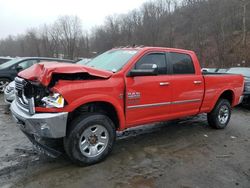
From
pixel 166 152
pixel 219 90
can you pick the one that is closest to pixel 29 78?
pixel 166 152

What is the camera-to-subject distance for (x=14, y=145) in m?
4.95

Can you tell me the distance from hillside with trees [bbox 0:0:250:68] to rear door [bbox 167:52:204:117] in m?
21.8

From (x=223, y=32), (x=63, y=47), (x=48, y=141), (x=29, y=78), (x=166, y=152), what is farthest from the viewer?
(x=63, y=47)

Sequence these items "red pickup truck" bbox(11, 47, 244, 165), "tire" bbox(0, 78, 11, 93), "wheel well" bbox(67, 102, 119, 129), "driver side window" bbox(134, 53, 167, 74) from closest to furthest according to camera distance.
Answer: "red pickup truck" bbox(11, 47, 244, 165), "wheel well" bbox(67, 102, 119, 129), "driver side window" bbox(134, 53, 167, 74), "tire" bbox(0, 78, 11, 93)

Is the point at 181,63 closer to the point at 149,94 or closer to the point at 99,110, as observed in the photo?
the point at 149,94

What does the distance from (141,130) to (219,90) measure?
2190mm

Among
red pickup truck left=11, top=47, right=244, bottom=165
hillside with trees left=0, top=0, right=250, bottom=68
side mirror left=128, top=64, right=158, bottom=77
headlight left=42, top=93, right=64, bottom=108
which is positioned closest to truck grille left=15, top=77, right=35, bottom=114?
red pickup truck left=11, top=47, right=244, bottom=165

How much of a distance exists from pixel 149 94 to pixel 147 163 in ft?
4.10

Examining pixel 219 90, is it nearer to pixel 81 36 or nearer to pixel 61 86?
pixel 61 86

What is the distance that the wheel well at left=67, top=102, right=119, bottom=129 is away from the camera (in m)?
4.00

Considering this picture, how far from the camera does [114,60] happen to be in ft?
15.9

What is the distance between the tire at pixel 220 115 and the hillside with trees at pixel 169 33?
20.6m

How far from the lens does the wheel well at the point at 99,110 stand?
400 cm

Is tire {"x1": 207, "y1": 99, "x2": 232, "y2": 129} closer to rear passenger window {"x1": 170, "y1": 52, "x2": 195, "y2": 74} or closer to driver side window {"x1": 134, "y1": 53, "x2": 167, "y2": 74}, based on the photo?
rear passenger window {"x1": 170, "y1": 52, "x2": 195, "y2": 74}
